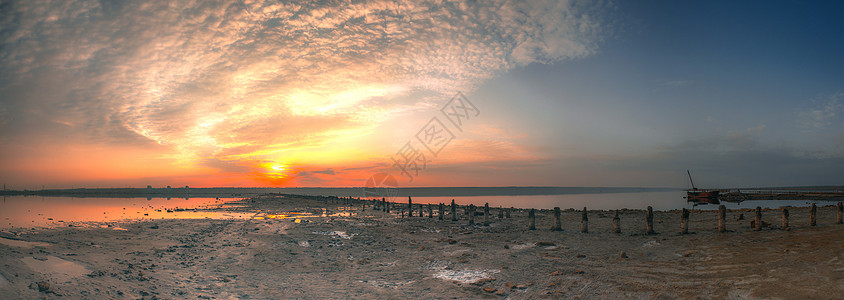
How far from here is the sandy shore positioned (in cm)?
1041

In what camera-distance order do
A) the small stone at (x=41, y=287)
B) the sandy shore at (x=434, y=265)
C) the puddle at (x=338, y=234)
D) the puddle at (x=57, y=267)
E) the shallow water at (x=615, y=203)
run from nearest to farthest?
the small stone at (x=41, y=287), the puddle at (x=57, y=267), the sandy shore at (x=434, y=265), the puddle at (x=338, y=234), the shallow water at (x=615, y=203)

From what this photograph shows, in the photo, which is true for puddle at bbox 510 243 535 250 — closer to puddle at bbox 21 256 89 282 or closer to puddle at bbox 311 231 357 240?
puddle at bbox 311 231 357 240

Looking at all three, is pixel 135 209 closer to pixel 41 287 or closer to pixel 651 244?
pixel 41 287

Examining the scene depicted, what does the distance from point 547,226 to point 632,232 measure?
17.1 ft

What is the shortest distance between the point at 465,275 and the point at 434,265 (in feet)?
6.16

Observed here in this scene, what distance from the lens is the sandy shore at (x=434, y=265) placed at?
10414mm

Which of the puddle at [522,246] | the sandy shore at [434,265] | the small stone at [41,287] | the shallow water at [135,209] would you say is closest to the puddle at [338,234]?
the sandy shore at [434,265]

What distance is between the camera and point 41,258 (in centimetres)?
1127

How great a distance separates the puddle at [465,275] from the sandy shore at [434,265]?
36 mm

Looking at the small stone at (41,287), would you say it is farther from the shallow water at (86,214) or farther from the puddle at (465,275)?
the shallow water at (86,214)

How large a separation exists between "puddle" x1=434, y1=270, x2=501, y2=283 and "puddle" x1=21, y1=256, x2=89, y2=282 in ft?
34.1

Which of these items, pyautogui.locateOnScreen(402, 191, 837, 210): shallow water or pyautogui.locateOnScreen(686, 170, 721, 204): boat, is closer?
pyautogui.locateOnScreen(686, 170, 721, 204): boat

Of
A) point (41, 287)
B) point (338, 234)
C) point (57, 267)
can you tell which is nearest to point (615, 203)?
point (338, 234)

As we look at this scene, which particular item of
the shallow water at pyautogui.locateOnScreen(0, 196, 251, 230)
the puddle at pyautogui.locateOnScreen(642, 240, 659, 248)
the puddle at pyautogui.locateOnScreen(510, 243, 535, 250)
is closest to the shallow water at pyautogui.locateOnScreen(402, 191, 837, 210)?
the shallow water at pyautogui.locateOnScreen(0, 196, 251, 230)
